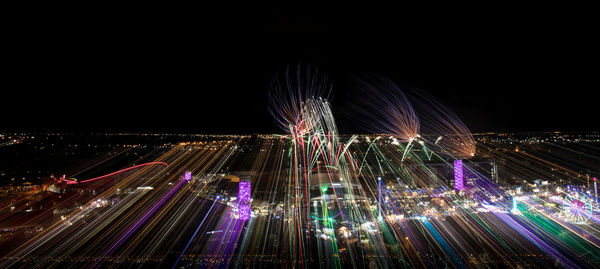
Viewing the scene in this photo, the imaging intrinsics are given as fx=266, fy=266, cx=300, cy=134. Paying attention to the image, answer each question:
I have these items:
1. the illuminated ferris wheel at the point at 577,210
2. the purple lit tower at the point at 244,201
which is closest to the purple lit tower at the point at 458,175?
the illuminated ferris wheel at the point at 577,210

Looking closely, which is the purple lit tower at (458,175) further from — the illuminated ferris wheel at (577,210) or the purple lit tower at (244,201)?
the purple lit tower at (244,201)

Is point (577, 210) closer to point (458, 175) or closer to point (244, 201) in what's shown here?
point (458, 175)

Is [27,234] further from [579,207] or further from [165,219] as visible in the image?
[579,207]

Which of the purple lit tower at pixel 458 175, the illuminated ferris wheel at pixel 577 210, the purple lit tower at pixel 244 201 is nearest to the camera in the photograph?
the illuminated ferris wheel at pixel 577 210

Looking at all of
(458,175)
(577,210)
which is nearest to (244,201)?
(458,175)

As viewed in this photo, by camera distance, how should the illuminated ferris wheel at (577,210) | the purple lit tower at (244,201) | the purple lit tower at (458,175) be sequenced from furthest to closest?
1. the purple lit tower at (458,175)
2. the purple lit tower at (244,201)
3. the illuminated ferris wheel at (577,210)

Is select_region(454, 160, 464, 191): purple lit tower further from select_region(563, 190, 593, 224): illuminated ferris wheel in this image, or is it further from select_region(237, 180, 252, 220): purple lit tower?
select_region(237, 180, 252, 220): purple lit tower

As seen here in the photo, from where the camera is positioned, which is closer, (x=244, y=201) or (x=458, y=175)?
(x=244, y=201)

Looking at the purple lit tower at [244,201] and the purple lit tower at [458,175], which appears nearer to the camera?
the purple lit tower at [244,201]

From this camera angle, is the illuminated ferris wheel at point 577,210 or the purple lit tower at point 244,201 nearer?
the illuminated ferris wheel at point 577,210

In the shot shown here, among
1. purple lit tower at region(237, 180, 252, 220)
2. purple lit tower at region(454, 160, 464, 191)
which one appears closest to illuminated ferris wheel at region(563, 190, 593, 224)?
purple lit tower at region(454, 160, 464, 191)
